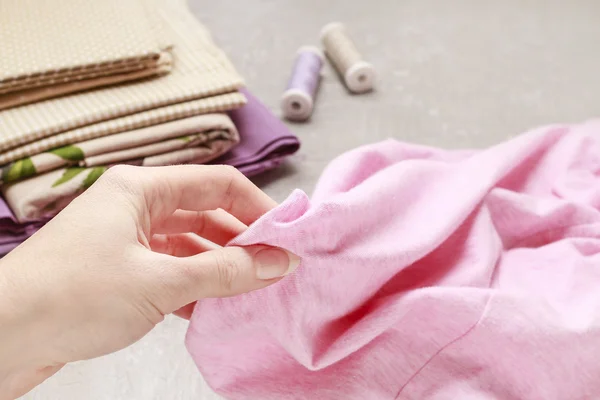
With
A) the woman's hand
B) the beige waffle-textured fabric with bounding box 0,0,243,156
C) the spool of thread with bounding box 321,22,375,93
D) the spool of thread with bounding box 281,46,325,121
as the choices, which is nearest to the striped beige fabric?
the beige waffle-textured fabric with bounding box 0,0,243,156

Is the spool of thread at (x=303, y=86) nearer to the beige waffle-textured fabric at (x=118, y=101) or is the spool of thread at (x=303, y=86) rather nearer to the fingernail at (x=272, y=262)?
the beige waffle-textured fabric at (x=118, y=101)

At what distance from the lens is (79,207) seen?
1.52 ft

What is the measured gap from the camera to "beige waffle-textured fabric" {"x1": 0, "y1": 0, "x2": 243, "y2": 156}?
793 millimetres

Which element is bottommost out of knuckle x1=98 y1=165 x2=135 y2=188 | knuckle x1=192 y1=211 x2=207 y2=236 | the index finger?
knuckle x1=192 y1=211 x2=207 y2=236

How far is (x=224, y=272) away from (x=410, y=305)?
0.51ft

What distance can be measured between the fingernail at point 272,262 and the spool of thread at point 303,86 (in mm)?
516

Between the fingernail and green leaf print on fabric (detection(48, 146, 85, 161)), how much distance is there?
404 millimetres

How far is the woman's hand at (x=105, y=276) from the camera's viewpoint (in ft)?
1.41

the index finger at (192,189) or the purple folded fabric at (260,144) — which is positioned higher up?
the index finger at (192,189)

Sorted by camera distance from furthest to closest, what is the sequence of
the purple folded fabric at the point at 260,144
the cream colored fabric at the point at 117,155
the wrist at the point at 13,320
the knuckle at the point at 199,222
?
the purple folded fabric at the point at 260,144 < the cream colored fabric at the point at 117,155 < the knuckle at the point at 199,222 < the wrist at the point at 13,320

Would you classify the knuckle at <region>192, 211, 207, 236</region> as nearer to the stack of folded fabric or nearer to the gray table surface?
the gray table surface

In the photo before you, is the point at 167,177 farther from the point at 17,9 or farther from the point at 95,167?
the point at 17,9

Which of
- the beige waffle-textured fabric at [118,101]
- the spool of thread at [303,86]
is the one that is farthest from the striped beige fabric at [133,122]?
the spool of thread at [303,86]

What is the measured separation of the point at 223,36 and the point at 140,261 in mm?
829
